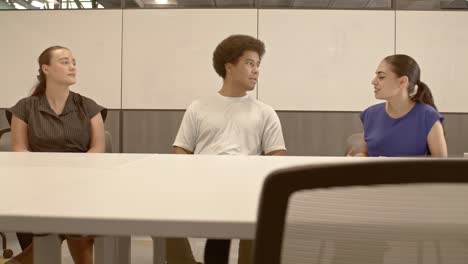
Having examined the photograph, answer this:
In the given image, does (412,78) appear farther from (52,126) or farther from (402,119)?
(52,126)

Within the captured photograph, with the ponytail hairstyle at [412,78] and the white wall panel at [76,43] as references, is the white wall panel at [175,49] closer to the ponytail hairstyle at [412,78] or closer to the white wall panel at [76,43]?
the white wall panel at [76,43]

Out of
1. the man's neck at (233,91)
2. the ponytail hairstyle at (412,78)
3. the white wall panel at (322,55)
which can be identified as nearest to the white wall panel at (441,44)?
the white wall panel at (322,55)

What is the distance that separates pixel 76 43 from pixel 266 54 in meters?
1.63

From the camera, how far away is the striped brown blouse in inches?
102

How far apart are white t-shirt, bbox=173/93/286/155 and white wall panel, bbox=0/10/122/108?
5.96 feet

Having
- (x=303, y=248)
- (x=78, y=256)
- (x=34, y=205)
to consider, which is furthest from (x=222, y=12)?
(x=303, y=248)

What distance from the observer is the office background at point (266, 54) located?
13.4 ft

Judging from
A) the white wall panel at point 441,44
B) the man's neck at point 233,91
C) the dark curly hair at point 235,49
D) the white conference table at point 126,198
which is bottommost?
the white conference table at point 126,198

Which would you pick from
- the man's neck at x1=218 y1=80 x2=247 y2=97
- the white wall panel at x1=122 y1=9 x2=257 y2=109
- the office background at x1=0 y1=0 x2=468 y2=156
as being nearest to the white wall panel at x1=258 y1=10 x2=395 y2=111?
the office background at x1=0 y1=0 x2=468 y2=156

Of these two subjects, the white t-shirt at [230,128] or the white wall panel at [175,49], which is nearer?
the white t-shirt at [230,128]

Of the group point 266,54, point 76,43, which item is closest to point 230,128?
point 266,54

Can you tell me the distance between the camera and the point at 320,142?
416cm

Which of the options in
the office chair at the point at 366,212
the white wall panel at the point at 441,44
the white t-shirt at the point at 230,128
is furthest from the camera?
the white wall panel at the point at 441,44

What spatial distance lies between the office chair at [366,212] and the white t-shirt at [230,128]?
192 cm
